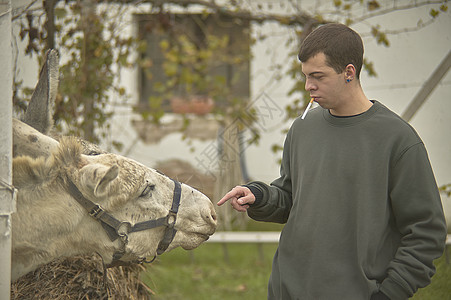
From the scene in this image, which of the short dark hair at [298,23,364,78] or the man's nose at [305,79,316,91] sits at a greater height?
the short dark hair at [298,23,364,78]

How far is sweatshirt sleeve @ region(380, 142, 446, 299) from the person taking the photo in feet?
5.84

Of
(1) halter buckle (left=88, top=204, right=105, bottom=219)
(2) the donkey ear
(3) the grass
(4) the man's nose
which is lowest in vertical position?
(3) the grass

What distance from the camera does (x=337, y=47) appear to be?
1893mm

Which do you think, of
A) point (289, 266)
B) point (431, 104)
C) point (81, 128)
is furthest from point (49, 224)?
point (431, 104)

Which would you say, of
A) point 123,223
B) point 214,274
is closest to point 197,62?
point 214,274

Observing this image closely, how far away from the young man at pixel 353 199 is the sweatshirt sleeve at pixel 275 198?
0.16 metres

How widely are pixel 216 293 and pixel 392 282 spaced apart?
135 inches

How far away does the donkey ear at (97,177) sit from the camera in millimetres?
1888

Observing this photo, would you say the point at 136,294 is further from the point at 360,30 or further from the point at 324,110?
the point at 360,30

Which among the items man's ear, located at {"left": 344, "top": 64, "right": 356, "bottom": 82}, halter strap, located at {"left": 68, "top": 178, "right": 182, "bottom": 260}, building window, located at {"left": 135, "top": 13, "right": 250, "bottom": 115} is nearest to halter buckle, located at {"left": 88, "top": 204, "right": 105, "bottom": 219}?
halter strap, located at {"left": 68, "top": 178, "right": 182, "bottom": 260}

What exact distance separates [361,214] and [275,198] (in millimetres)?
447

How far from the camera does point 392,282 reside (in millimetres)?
1811

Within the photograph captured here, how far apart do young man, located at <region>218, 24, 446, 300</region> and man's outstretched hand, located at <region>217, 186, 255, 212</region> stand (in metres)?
0.19

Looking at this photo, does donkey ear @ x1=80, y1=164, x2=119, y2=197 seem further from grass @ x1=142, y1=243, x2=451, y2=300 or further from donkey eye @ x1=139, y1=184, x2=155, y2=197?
grass @ x1=142, y1=243, x2=451, y2=300
